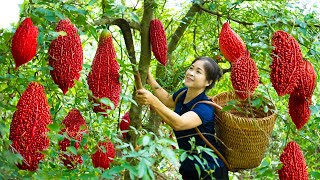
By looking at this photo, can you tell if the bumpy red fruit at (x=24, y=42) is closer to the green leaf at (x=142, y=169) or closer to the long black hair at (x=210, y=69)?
the green leaf at (x=142, y=169)

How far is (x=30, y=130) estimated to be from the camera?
1486 millimetres

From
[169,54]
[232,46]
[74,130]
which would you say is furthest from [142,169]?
[169,54]

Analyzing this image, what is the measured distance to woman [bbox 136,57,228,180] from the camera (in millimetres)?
2598

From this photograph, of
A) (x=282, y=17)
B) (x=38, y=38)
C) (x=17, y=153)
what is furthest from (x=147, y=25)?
(x=17, y=153)

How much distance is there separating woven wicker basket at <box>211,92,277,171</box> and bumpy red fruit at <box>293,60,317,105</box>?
1.82 feet

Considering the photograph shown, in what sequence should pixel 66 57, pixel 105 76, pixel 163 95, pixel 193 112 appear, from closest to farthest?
pixel 66 57 → pixel 105 76 → pixel 193 112 → pixel 163 95

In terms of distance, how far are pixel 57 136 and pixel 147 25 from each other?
1.00 metres

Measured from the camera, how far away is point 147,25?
250 centimetres

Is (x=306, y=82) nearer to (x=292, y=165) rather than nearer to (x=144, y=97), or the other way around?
(x=292, y=165)

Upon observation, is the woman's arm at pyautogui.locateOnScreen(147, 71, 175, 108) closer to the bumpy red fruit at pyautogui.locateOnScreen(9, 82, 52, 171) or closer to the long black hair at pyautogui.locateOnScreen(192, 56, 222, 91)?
the long black hair at pyautogui.locateOnScreen(192, 56, 222, 91)

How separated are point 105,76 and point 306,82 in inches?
29.8

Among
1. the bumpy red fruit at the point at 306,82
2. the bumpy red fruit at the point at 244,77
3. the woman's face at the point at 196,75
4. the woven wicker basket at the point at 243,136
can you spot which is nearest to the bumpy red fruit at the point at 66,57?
the bumpy red fruit at the point at 244,77

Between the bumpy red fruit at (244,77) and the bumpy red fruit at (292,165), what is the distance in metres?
0.37

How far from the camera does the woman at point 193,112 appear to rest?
2.60 meters
